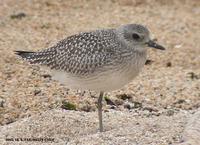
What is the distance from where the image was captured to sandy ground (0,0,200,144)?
6609mm

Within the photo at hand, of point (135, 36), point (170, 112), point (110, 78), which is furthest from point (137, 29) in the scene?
point (170, 112)

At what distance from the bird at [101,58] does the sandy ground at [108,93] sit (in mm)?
422

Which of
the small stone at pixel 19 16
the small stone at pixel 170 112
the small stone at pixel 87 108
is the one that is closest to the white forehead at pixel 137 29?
the small stone at pixel 170 112

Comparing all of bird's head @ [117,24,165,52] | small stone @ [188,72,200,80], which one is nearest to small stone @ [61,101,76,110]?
bird's head @ [117,24,165,52]

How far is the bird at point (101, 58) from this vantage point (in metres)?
6.41

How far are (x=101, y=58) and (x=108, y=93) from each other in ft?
5.26

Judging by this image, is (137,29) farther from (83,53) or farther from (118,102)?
(118,102)

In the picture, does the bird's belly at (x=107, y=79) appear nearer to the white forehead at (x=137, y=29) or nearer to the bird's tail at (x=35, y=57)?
the white forehead at (x=137, y=29)

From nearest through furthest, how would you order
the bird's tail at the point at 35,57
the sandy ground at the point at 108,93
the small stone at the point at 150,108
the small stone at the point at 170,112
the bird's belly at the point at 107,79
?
the bird's belly at the point at 107,79 < the sandy ground at the point at 108,93 < the bird's tail at the point at 35,57 < the small stone at the point at 170,112 < the small stone at the point at 150,108

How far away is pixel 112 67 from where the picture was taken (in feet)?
21.0

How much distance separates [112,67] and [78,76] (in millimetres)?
350

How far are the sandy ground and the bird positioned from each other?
1.38 feet

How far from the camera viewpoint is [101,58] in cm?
646

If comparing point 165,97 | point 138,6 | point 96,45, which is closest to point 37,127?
point 96,45
